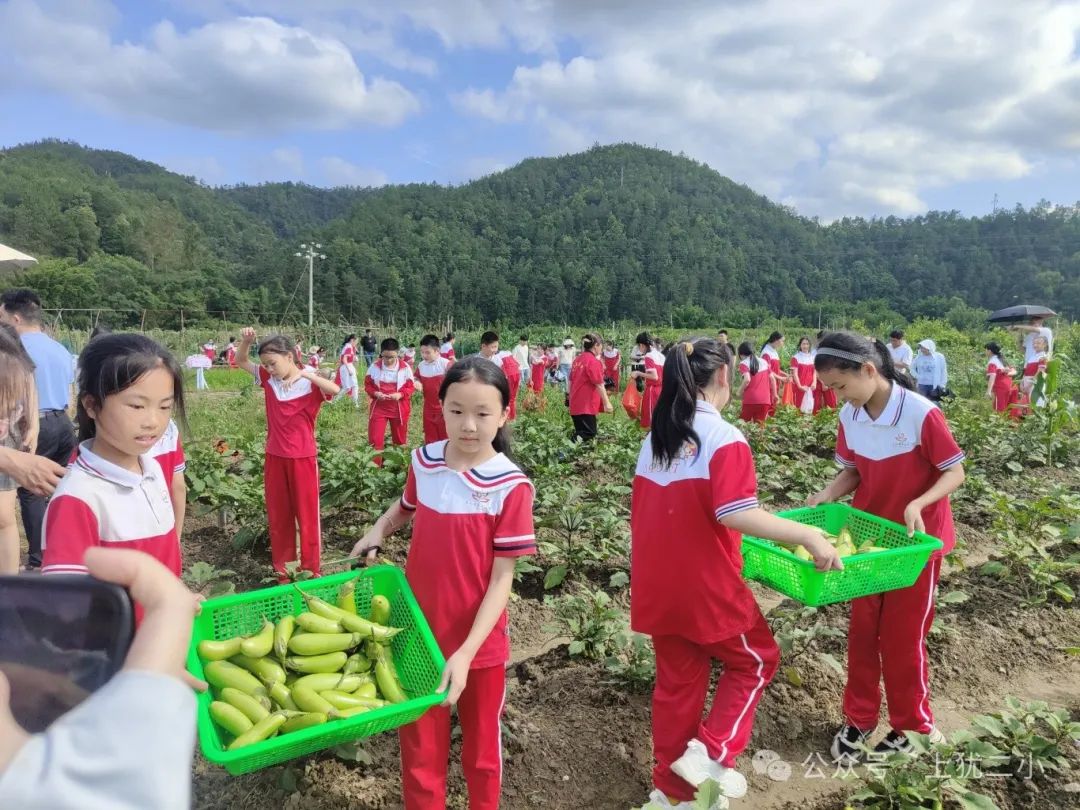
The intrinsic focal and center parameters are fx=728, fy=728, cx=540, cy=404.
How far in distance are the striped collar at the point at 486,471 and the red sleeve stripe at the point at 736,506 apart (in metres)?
0.63

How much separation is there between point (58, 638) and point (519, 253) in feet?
237

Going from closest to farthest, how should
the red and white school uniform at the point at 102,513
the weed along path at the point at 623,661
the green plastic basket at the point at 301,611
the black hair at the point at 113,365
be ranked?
1. the green plastic basket at the point at 301,611
2. the red and white school uniform at the point at 102,513
3. the black hair at the point at 113,365
4. the weed along path at the point at 623,661

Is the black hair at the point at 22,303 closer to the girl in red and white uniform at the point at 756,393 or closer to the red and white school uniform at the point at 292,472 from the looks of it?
the red and white school uniform at the point at 292,472

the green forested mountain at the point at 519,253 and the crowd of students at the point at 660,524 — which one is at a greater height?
the green forested mountain at the point at 519,253

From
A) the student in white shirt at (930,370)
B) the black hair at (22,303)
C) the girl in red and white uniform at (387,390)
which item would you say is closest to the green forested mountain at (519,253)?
the student in white shirt at (930,370)

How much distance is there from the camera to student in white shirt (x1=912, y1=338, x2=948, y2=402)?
1237 cm

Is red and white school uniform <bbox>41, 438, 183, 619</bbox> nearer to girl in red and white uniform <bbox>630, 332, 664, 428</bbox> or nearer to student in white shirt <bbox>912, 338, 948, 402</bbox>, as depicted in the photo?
girl in red and white uniform <bbox>630, 332, 664, 428</bbox>

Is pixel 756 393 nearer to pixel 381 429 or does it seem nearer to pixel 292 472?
pixel 381 429

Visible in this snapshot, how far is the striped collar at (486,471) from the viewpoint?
2.24 meters

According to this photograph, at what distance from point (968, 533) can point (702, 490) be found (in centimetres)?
450

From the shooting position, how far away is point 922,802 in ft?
7.68

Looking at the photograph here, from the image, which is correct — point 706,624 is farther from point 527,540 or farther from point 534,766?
point 534,766

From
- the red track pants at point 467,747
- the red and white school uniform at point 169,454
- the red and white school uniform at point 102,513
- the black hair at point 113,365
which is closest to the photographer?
the red and white school uniform at point 102,513

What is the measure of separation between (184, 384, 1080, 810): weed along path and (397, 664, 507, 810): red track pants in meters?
0.50
